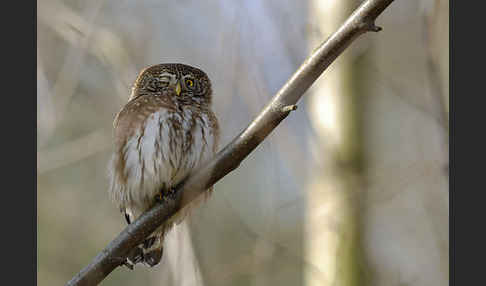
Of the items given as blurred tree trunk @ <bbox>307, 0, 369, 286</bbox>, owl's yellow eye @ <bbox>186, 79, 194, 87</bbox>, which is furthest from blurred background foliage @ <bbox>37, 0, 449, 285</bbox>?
owl's yellow eye @ <bbox>186, 79, 194, 87</bbox>

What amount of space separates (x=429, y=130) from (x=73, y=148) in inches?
115

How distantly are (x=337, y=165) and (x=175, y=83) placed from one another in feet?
4.10

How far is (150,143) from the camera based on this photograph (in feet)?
11.8

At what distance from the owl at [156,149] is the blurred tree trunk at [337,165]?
0.74 m

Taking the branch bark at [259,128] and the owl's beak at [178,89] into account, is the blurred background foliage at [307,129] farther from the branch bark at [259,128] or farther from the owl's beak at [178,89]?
the branch bark at [259,128]

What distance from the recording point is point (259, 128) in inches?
94.4

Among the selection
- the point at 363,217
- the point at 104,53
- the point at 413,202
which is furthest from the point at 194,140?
the point at 413,202

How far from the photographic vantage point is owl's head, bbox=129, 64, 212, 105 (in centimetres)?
400

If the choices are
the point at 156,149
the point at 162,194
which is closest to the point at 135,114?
the point at 156,149

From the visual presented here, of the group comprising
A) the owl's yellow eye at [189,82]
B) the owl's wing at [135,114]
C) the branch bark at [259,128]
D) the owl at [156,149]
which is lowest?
the branch bark at [259,128]

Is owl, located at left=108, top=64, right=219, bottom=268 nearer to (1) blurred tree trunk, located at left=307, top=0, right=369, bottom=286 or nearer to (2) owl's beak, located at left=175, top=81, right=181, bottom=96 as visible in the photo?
(2) owl's beak, located at left=175, top=81, right=181, bottom=96

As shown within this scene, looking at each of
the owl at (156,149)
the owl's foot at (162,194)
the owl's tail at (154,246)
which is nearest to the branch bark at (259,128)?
the owl's foot at (162,194)

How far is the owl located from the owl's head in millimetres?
11

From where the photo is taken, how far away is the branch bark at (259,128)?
224 centimetres
